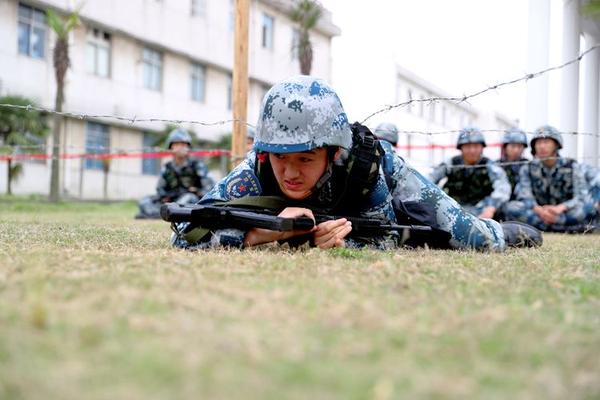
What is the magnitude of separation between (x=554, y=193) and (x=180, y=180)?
16.2ft

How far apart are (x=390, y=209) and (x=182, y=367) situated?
8.00 ft

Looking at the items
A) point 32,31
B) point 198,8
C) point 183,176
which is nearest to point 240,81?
point 183,176

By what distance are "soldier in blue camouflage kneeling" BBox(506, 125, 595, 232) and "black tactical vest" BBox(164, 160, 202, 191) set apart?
4.31 meters

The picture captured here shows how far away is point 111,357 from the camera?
1.08 m

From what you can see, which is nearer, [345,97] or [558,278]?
[558,278]

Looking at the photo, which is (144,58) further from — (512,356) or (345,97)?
(512,356)

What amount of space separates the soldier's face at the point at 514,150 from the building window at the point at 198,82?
53.4 feet

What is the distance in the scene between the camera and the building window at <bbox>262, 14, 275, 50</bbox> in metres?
25.1

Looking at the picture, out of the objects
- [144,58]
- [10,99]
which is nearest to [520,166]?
[10,99]

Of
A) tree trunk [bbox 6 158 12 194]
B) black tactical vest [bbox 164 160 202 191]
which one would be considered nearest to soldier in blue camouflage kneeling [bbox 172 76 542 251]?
black tactical vest [bbox 164 160 202 191]

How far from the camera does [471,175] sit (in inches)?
300

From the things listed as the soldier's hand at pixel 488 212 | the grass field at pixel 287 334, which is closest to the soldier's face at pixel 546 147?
the soldier's hand at pixel 488 212

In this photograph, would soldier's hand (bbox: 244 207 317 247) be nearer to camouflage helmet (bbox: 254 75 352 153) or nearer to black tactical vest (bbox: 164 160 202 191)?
camouflage helmet (bbox: 254 75 352 153)

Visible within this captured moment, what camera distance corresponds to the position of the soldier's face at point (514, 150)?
8094mm
